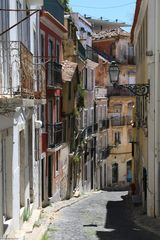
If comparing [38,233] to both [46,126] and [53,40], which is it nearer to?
[46,126]

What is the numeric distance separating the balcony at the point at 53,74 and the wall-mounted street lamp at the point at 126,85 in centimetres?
560

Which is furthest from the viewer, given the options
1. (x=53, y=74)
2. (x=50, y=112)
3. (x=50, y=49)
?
(x=50, y=112)

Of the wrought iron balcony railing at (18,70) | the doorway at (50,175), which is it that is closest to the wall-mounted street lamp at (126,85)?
the wrought iron balcony railing at (18,70)

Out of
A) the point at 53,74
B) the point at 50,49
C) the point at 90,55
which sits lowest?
the point at 53,74

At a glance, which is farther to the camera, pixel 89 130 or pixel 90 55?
pixel 90 55

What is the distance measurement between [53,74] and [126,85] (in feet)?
23.6

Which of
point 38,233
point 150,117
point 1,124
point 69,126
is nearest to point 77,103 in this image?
point 69,126

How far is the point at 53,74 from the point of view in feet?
80.2

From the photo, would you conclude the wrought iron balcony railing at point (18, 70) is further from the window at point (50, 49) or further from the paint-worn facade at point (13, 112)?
the window at point (50, 49)

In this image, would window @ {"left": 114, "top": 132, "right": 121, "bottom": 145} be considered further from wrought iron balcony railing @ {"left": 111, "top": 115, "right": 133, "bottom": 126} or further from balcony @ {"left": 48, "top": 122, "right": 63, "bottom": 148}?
balcony @ {"left": 48, "top": 122, "right": 63, "bottom": 148}

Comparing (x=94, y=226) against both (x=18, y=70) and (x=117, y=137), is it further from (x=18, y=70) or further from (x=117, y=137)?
(x=117, y=137)

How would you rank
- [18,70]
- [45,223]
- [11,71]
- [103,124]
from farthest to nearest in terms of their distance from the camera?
[103,124], [45,223], [11,71], [18,70]

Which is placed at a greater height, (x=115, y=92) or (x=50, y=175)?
(x=115, y=92)

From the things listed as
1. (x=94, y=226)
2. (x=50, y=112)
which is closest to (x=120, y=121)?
(x=50, y=112)
